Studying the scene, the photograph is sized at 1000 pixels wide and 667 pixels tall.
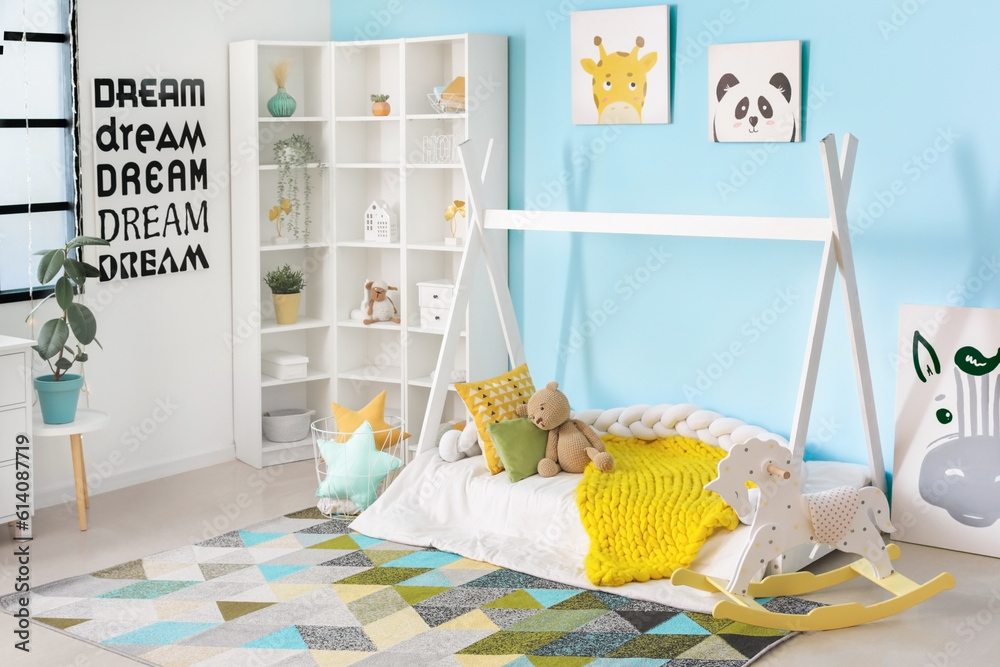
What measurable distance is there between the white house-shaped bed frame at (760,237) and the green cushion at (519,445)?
368mm

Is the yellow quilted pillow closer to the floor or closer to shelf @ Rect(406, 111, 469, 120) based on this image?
the floor

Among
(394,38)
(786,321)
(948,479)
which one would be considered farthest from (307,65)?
(948,479)

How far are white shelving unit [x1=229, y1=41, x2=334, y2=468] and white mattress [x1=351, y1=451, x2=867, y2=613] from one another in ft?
3.31

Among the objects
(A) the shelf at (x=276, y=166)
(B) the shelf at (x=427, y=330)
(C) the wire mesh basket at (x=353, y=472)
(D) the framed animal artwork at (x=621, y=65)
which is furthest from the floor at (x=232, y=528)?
(D) the framed animal artwork at (x=621, y=65)

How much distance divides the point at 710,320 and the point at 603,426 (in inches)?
22.2

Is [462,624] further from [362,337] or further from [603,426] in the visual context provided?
[362,337]

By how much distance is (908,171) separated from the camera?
346 centimetres

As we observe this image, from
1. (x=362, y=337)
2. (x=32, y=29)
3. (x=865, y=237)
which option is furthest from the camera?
(x=362, y=337)

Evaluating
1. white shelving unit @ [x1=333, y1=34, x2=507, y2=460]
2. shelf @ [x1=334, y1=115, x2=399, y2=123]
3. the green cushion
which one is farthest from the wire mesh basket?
shelf @ [x1=334, y1=115, x2=399, y2=123]

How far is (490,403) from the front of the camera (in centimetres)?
380

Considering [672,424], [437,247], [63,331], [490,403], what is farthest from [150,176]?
[672,424]

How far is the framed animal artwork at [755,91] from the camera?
359 cm

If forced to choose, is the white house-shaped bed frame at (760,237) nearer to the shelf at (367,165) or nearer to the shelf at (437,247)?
the shelf at (437,247)

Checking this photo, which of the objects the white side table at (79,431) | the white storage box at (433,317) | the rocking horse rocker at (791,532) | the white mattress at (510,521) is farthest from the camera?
the white storage box at (433,317)
